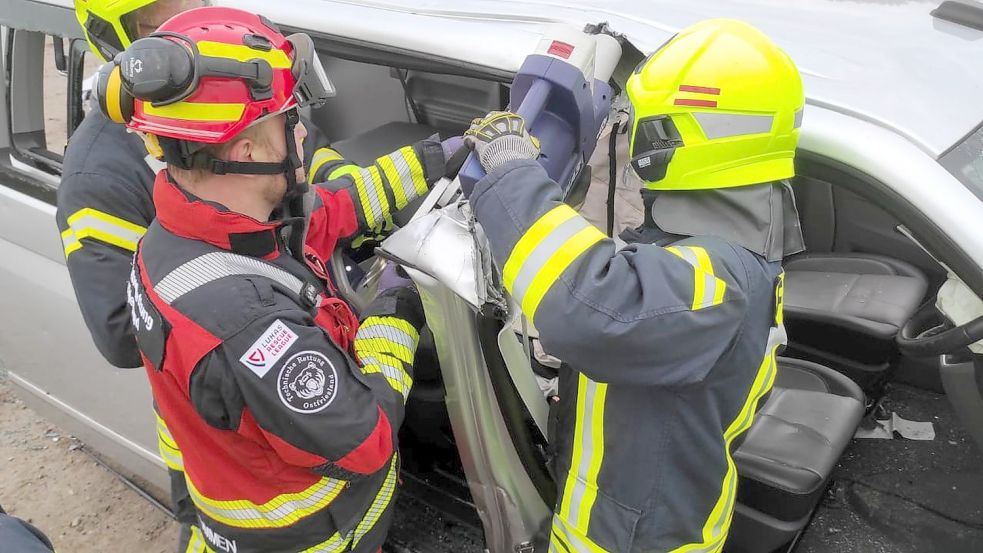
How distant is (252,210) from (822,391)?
1.87m

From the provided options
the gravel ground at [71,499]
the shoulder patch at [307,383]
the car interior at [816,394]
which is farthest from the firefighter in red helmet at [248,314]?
the gravel ground at [71,499]

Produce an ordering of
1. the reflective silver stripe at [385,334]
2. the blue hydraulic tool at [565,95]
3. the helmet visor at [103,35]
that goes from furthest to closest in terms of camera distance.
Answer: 1. the helmet visor at [103,35]
2. the reflective silver stripe at [385,334]
3. the blue hydraulic tool at [565,95]

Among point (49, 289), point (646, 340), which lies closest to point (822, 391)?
point (646, 340)

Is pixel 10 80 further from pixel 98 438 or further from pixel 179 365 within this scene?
pixel 179 365

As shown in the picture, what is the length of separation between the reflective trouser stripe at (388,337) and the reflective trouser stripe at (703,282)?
648 mm

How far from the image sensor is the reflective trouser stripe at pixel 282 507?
150 centimetres

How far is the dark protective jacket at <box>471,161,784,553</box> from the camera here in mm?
1166

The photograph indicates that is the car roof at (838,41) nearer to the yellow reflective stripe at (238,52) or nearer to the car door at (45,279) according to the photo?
the yellow reflective stripe at (238,52)

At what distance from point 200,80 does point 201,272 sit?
34cm

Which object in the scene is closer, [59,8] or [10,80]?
[59,8]

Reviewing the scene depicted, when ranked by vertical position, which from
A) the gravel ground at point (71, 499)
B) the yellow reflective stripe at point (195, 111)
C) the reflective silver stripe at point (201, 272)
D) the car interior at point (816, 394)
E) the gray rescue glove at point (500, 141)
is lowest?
the gravel ground at point (71, 499)

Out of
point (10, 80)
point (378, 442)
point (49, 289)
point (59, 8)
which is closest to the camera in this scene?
point (378, 442)

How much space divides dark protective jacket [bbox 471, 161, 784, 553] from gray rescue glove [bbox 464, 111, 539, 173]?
4cm

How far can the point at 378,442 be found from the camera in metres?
1.41
